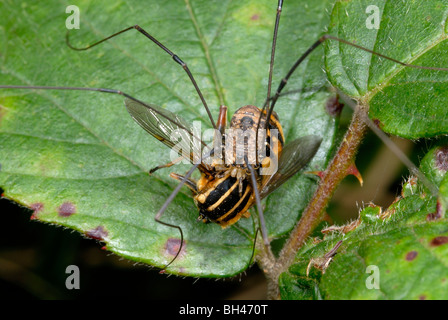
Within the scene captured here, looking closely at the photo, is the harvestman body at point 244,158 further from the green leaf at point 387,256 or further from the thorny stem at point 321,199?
the green leaf at point 387,256

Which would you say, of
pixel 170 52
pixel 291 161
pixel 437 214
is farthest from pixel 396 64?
pixel 170 52

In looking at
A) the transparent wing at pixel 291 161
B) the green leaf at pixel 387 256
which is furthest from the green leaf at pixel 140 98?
the green leaf at pixel 387 256

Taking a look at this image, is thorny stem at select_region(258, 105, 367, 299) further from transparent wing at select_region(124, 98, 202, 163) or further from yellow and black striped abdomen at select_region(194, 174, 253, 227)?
transparent wing at select_region(124, 98, 202, 163)

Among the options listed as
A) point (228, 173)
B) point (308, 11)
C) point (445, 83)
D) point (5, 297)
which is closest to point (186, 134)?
point (228, 173)

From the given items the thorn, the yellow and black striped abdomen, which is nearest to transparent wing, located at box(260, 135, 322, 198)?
the yellow and black striped abdomen

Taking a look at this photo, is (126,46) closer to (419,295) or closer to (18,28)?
(18,28)

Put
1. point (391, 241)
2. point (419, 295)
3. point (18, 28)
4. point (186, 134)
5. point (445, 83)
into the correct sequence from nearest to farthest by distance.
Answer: point (419, 295), point (391, 241), point (445, 83), point (186, 134), point (18, 28)
